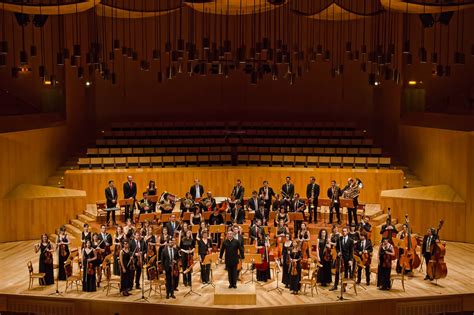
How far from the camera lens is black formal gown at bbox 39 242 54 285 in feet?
33.5

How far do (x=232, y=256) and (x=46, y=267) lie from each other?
2.92m

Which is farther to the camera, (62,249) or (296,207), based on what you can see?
(296,207)

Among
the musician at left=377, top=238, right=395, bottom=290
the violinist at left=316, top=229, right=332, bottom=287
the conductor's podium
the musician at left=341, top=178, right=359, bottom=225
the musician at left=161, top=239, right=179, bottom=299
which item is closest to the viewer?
the conductor's podium

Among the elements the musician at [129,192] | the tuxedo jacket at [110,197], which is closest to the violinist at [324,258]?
the musician at [129,192]

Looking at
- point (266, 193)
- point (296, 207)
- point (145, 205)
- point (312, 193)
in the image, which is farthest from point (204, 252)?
point (312, 193)

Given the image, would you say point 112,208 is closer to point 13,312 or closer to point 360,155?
point 13,312

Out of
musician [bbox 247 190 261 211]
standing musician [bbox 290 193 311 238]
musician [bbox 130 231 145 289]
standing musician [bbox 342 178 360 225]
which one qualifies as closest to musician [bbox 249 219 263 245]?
musician [bbox 247 190 261 211]

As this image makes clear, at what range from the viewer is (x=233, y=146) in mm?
16219

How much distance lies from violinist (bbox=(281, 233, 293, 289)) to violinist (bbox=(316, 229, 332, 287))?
1.62 ft

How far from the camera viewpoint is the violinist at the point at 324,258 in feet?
33.2

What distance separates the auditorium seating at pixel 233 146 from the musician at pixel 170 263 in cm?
564

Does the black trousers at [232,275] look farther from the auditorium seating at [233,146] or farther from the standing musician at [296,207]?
the auditorium seating at [233,146]

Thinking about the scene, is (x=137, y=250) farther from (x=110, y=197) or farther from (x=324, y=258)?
(x=110, y=197)

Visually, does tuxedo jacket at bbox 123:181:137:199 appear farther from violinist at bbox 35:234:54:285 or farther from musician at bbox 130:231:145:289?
musician at bbox 130:231:145:289
